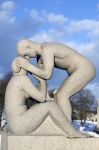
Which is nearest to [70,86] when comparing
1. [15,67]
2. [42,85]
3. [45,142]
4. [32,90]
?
[42,85]

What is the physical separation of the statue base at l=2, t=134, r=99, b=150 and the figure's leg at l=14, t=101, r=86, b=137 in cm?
17

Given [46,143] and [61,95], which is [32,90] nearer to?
[61,95]

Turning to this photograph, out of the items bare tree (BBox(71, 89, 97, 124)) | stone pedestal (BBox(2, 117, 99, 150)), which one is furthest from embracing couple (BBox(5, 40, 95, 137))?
bare tree (BBox(71, 89, 97, 124))

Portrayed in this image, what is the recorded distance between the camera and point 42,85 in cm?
847

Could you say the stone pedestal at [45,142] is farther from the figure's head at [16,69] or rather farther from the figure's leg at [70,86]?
the figure's head at [16,69]

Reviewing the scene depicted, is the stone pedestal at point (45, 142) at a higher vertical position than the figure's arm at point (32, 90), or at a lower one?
lower

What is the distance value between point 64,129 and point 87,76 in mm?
1193

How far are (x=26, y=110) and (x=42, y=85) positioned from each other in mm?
556

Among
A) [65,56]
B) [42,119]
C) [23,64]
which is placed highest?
[65,56]

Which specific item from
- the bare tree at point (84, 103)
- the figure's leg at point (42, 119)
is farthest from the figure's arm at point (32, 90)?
the bare tree at point (84, 103)

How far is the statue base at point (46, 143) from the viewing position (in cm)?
795

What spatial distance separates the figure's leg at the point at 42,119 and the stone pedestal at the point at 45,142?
0.13 m

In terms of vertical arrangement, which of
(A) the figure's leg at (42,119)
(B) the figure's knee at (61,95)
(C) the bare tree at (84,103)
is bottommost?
(A) the figure's leg at (42,119)

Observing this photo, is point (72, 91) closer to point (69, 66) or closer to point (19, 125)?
point (69, 66)
